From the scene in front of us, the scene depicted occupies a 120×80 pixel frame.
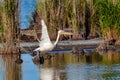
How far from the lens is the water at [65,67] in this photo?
16.2m

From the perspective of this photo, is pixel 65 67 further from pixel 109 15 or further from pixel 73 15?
pixel 73 15

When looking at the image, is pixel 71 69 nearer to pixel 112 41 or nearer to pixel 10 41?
pixel 10 41

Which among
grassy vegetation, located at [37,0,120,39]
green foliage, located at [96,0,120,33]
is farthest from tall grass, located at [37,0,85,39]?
green foliage, located at [96,0,120,33]

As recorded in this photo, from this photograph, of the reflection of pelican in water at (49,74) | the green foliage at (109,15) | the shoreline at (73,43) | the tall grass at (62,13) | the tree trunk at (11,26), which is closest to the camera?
the reflection of pelican in water at (49,74)

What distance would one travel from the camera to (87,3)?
28.5 meters

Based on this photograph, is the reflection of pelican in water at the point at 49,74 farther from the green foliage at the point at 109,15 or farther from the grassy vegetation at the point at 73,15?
the grassy vegetation at the point at 73,15

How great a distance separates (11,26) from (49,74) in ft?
19.4

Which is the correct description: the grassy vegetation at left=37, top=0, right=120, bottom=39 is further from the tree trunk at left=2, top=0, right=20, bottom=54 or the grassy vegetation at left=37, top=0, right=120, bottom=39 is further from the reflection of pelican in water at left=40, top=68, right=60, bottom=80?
the reflection of pelican in water at left=40, top=68, right=60, bottom=80

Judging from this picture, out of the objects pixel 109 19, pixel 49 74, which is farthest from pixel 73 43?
pixel 49 74

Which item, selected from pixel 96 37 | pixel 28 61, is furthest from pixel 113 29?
pixel 28 61

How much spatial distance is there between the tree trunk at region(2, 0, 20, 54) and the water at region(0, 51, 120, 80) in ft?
1.48

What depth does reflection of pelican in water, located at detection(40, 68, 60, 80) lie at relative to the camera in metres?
16.1

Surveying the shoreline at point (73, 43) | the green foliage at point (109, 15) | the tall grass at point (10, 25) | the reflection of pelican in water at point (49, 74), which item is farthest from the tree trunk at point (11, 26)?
the reflection of pelican in water at point (49, 74)

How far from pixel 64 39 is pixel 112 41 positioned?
10.6ft
